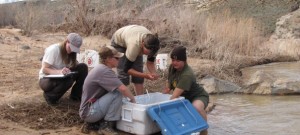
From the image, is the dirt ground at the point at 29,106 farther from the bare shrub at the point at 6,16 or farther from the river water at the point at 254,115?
the bare shrub at the point at 6,16

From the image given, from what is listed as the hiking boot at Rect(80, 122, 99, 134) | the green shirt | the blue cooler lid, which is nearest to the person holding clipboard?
the hiking boot at Rect(80, 122, 99, 134)

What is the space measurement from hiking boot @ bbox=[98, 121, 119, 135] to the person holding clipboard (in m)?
0.77

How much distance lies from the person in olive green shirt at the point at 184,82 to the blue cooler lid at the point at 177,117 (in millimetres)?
201

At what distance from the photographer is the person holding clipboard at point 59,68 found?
16.4 feet

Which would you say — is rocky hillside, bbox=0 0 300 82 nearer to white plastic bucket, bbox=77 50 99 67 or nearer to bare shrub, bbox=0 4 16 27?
white plastic bucket, bbox=77 50 99 67

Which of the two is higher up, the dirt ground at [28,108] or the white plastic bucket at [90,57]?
the white plastic bucket at [90,57]

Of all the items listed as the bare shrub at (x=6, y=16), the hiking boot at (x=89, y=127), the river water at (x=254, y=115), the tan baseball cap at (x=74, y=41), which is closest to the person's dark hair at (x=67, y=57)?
the tan baseball cap at (x=74, y=41)

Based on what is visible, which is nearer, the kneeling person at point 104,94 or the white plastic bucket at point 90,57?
the kneeling person at point 104,94

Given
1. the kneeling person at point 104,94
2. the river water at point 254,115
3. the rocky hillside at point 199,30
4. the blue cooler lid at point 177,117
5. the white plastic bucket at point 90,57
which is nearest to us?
the blue cooler lid at point 177,117

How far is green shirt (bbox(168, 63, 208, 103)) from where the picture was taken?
4781 millimetres

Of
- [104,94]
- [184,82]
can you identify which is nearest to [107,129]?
[104,94]

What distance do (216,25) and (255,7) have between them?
51.6 feet

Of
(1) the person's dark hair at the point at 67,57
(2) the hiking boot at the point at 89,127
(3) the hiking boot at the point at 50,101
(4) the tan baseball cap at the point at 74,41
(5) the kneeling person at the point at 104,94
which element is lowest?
(2) the hiking boot at the point at 89,127

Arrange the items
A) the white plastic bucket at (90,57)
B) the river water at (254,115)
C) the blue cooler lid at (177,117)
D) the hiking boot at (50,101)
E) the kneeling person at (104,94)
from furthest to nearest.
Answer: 1. the white plastic bucket at (90,57)
2. the river water at (254,115)
3. the hiking boot at (50,101)
4. the kneeling person at (104,94)
5. the blue cooler lid at (177,117)
